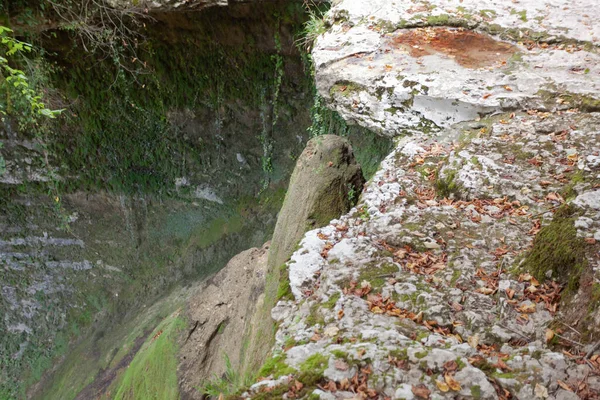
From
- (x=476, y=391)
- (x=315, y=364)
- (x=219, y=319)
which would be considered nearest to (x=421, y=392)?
(x=476, y=391)

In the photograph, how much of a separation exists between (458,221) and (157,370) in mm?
4734

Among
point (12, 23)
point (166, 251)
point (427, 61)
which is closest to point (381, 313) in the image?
point (427, 61)

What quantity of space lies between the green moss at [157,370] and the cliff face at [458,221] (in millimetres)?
3560

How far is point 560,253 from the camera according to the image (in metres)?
2.14

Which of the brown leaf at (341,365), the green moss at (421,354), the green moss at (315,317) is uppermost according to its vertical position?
the brown leaf at (341,365)

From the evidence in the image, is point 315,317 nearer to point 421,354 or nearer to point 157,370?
point 421,354

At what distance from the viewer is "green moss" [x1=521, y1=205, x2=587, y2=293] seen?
2.05m

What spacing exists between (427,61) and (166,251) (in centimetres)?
646

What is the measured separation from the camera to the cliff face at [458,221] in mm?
1717

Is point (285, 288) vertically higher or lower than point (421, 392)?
lower

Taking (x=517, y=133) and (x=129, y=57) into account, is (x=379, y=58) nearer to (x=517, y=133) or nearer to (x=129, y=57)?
(x=517, y=133)

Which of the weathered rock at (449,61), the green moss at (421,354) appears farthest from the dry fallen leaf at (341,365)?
the weathered rock at (449,61)

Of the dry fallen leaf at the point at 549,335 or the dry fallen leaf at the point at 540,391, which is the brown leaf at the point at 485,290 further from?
the dry fallen leaf at the point at 540,391

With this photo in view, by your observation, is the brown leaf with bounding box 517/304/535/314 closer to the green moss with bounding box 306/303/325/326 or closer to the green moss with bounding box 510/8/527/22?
the green moss with bounding box 306/303/325/326
